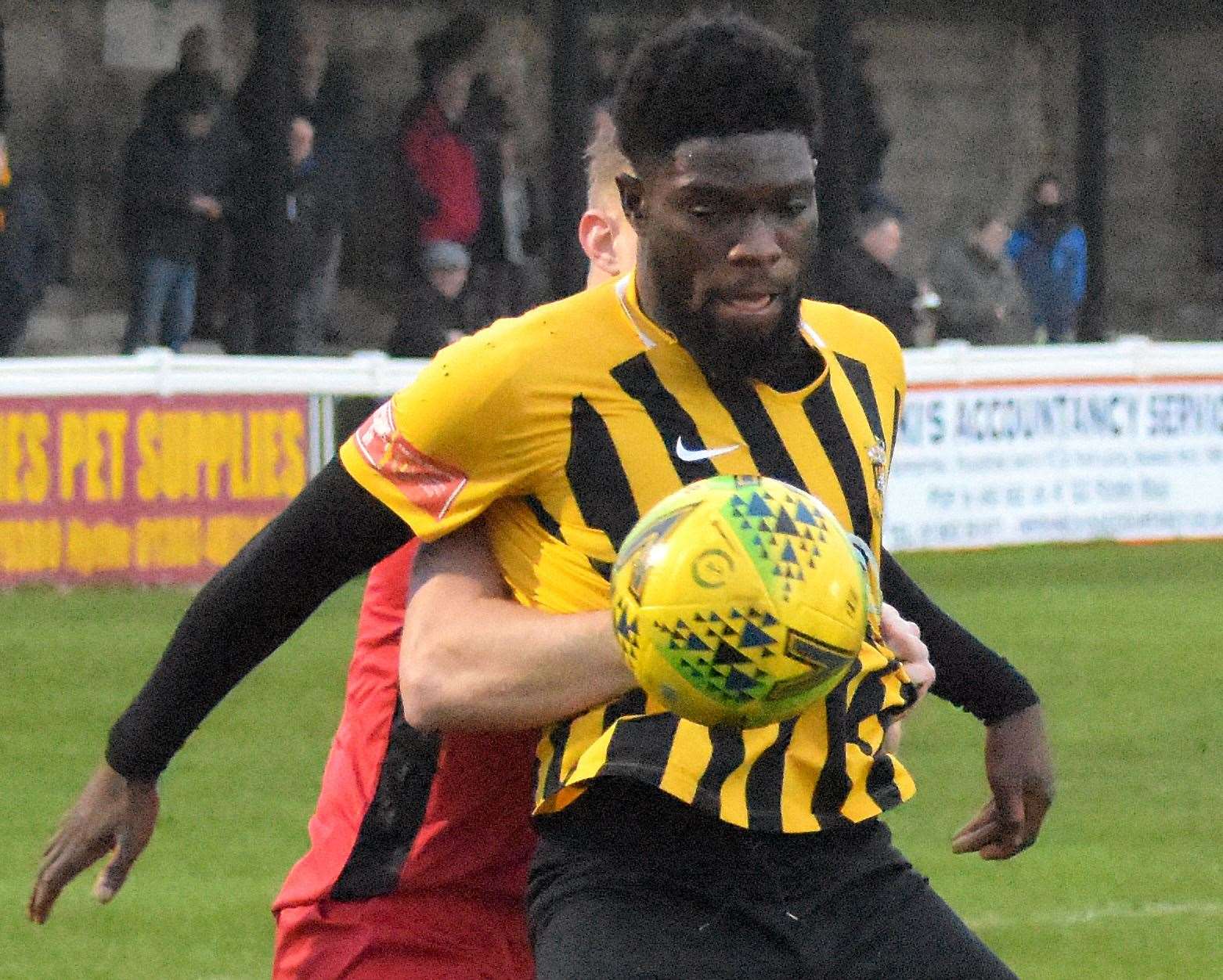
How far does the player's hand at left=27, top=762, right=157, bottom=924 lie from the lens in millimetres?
3754

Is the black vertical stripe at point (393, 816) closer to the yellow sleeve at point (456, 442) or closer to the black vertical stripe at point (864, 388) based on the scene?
the yellow sleeve at point (456, 442)

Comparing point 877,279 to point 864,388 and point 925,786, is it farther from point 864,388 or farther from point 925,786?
point 864,388

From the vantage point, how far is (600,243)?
435 centimetres

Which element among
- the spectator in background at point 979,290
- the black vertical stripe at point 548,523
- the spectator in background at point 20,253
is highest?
the black vertical stripe at point 548,523

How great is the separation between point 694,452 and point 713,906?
0.60m

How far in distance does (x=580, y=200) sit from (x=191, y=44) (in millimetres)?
3051

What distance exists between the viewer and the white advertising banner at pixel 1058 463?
1534 cm

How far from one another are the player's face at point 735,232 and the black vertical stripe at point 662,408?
0.09 meters

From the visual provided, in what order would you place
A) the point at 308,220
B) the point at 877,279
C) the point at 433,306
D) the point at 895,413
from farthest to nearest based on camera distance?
the point at 877,279 → the point at 308,220 → the point at 433,306 → the point at 895,413

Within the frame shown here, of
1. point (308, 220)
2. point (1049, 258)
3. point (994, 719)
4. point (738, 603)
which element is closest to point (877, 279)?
point (308, 220)

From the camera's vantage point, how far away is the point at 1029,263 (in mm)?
21094

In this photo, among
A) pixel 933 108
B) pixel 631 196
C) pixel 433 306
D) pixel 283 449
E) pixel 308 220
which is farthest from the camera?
pixel 933 108

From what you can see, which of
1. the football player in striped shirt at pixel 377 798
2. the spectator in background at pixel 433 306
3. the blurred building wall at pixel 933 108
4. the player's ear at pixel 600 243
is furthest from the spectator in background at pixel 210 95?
the football player in striped shirt at pixel 377 798

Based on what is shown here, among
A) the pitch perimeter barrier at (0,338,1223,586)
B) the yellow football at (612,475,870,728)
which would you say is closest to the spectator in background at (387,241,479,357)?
the pitch perimeter barrier at (0,338,1223,586)
